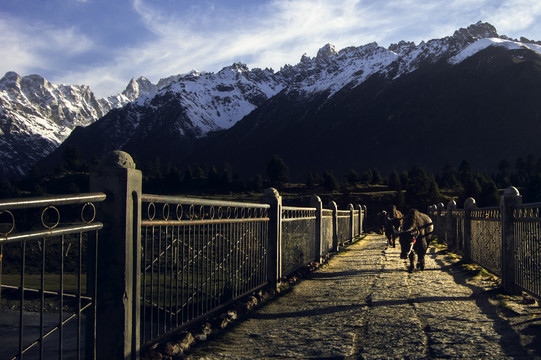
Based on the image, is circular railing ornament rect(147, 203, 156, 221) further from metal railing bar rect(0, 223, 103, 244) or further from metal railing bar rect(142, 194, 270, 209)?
metal railing bar rect(0, 223, 103, 244)

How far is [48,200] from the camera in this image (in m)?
2.75

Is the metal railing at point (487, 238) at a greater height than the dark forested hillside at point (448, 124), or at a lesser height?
lesser

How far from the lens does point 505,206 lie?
6980mm

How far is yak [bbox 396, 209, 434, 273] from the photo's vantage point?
952cm

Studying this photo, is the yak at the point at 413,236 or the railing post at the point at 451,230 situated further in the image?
the railing post at the point at 451,230

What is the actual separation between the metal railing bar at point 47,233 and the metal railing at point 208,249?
59 cm

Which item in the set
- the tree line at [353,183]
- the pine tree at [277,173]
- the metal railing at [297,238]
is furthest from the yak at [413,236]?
the pine tree at [277,173]

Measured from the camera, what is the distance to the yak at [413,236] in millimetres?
9516

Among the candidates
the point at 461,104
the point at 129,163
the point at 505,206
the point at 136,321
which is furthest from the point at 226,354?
the point at 461,104

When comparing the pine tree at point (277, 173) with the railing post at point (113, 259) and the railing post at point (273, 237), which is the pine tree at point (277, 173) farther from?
the railing post at point (113, 259)

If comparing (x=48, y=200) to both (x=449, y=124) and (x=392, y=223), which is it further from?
(x=449, y=124)

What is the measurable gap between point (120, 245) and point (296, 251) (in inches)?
243

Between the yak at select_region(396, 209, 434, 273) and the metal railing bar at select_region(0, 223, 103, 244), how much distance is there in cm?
749

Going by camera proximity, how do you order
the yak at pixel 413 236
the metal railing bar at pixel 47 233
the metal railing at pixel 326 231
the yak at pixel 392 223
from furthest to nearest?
the metal railing at pixel 326 231, the yak at pixel 392 223, the yak at pixel 413 236, the metal railing bar at pixel 47 233
